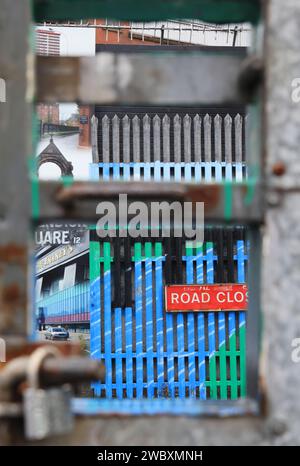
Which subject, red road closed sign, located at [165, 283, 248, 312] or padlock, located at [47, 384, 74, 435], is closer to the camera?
padlock, located at [47, 384, 74, 435]

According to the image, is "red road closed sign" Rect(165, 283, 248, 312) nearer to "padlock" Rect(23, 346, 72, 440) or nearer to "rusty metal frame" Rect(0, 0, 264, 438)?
"rusty metal frame" Rect(0, 0, 264, 438)

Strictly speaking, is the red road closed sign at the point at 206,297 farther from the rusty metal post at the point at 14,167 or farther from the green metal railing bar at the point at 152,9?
the rusty metal post at the point at 14,167

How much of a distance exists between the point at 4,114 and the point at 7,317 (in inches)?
23.4

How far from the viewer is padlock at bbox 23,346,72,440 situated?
65.2 inches

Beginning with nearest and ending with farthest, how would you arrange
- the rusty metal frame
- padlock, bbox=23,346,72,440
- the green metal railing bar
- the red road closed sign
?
padlock, bbox=23,346,72,440 → the rusty metal frame → the green metal railing bar → the red road closed sign

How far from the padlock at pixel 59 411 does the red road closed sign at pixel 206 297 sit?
7554 mm

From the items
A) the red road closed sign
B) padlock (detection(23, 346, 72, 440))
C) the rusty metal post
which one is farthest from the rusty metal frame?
the red road closed sign

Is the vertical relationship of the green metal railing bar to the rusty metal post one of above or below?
above

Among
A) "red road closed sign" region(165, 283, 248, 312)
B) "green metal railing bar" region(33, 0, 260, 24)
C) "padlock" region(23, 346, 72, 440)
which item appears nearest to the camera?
"padlock" region(23, 346, 72, 440)

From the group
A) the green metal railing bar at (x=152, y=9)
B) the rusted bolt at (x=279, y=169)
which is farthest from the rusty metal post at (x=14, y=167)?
the rusted bolt at (x=279, y=169)

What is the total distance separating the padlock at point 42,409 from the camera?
166 centimetres

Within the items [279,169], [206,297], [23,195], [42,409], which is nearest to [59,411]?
[42,409]

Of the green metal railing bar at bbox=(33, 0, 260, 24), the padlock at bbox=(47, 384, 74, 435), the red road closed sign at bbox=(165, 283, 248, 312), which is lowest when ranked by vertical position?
the padlock at bbox=(47, 384, 74, 435)

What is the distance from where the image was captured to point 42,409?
167cm
